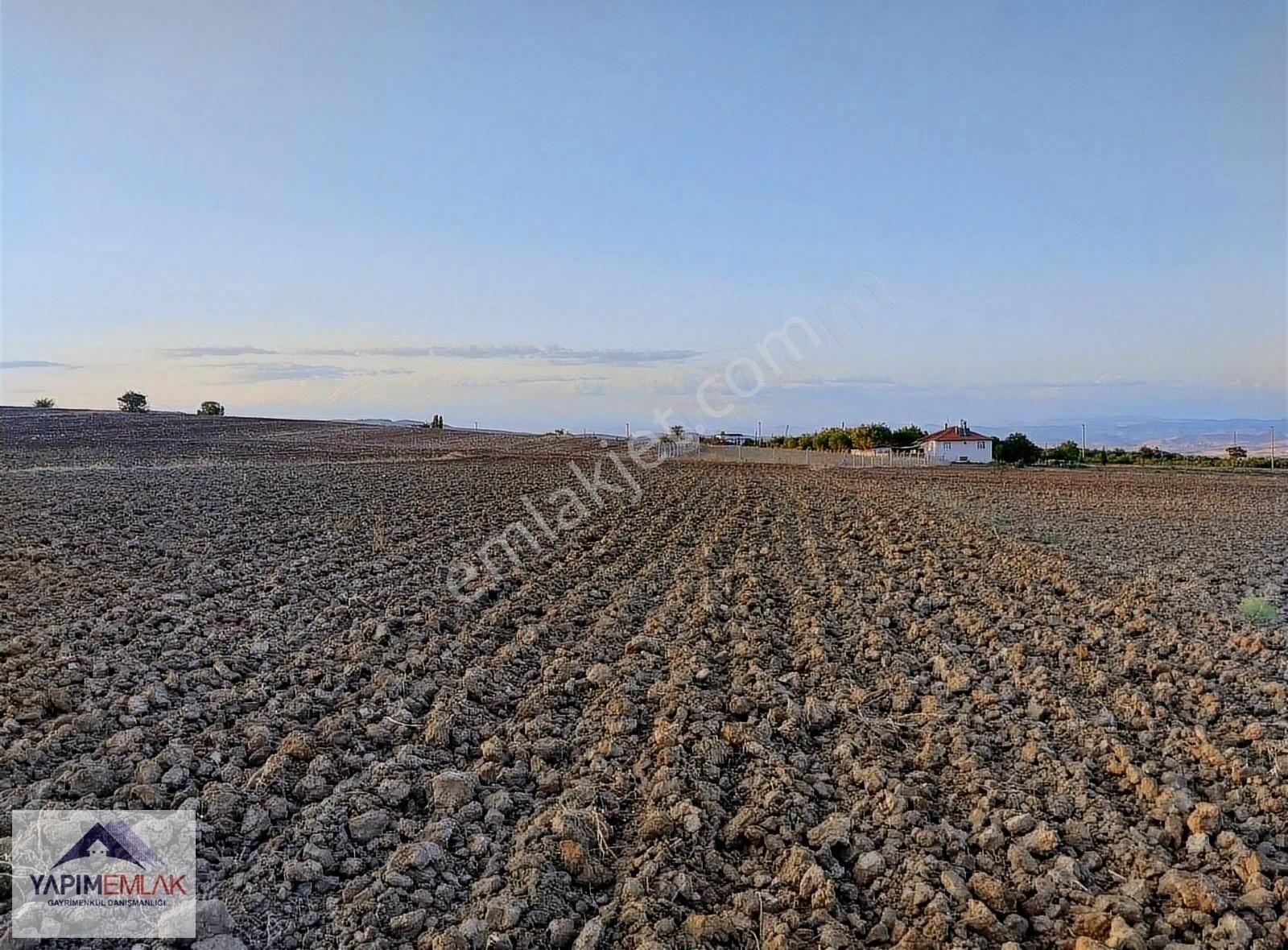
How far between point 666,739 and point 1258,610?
7.25 metres

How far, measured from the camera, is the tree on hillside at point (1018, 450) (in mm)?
55875

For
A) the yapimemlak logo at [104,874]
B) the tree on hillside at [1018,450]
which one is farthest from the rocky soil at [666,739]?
the tree on hillside at [1018,450]

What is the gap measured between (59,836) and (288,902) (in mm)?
1309

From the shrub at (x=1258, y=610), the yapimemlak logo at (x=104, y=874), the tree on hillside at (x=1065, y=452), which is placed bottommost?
the yapimemlak logo at (x=104, y=874)

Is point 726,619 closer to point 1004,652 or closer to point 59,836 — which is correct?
point 1004,652

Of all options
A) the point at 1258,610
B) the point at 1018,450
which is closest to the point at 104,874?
the point at 1258,610

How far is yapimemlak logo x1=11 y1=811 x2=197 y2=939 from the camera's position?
3.44 m

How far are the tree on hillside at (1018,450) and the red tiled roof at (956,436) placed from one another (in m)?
2.17

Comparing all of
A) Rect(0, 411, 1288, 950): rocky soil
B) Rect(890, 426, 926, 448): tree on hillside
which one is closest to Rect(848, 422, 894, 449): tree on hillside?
Rect(890, 426, 926, 448): tree on hillside

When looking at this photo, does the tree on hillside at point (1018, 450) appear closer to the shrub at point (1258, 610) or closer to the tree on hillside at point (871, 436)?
the tree on hillside at point (871, 436)

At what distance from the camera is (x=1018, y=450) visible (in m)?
56.1

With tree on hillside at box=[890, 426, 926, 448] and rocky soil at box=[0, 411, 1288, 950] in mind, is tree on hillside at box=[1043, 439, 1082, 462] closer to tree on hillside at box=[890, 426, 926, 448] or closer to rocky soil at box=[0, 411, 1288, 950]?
tree on hillside at box=[890, 426, 926, 448]

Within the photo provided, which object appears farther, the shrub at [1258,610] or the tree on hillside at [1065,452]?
the tree on hillside at [1065,452]

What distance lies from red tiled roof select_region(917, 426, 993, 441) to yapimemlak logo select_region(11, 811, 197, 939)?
60.2 meters
